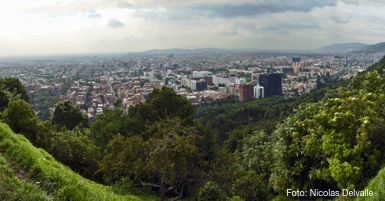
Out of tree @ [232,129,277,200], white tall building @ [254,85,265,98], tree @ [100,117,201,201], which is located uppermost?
tree @ [100,117,201,201]

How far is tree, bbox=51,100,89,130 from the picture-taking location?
15.8 meters

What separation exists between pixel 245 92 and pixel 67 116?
166ft

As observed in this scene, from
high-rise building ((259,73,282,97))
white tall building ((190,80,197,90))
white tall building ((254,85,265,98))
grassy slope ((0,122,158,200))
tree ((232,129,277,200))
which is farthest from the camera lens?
white tall building ((190,80,197,90))

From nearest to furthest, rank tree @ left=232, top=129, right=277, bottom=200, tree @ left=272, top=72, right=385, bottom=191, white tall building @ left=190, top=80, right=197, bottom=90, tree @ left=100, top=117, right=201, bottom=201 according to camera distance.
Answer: tree @ left=272, top=72, right=385, bottom=191
tree @ left=100, top=117, right=201, bottom=201
tree @ left=232, top=129, right=277, bottom=200
white tall building @ left=190, top=80, right=197, bottom=90

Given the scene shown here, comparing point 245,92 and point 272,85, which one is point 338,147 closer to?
point 245,92

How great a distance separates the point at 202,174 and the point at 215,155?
3.26 meters

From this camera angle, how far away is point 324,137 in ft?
16.3

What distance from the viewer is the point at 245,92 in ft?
202

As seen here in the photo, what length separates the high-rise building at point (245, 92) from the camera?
2396 inches

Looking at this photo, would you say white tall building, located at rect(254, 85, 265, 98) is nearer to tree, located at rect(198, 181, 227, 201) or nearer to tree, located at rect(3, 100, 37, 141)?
tree, located at rect(198, 181, 227, 201)

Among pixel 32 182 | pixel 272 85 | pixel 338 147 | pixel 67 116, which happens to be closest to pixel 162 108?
pixel 67 116

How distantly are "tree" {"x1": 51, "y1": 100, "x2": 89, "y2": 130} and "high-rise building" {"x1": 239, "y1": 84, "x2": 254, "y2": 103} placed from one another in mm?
48488

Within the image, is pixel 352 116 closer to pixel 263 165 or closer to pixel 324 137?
pixel 324 137

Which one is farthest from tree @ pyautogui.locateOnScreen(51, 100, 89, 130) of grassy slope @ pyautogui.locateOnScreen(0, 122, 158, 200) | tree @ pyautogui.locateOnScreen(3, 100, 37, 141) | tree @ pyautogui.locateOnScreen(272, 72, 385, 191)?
tree @ pyautogui.locateOnScreen(272, 72, 385, 191)
